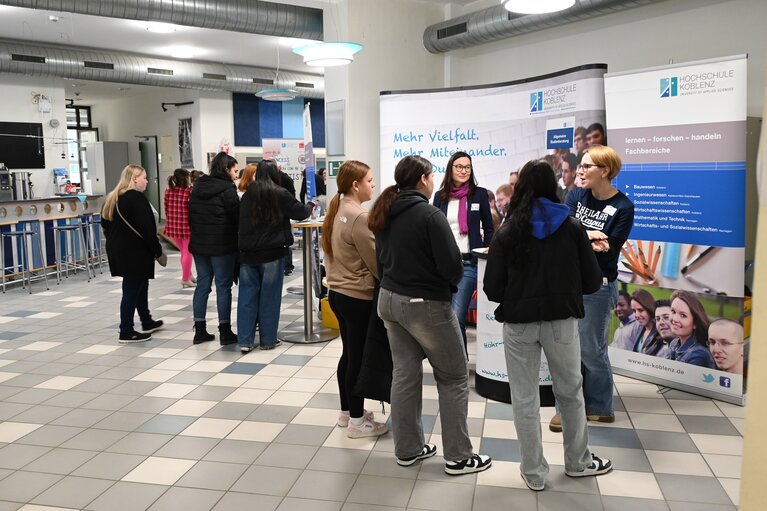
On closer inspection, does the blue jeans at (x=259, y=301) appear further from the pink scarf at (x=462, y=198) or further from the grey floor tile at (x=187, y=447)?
the grey floor tile at (x=187, y=447)

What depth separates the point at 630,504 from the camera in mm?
2791

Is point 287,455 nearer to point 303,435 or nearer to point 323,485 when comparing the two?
point 303,435

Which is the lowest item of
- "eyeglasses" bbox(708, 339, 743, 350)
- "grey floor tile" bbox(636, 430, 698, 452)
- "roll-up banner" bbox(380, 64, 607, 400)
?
"grey floor tile" bbox(636, 430, 698, 452)

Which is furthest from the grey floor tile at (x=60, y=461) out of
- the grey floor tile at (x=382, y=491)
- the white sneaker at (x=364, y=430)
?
the grey floor tile at (x=382, y=491)

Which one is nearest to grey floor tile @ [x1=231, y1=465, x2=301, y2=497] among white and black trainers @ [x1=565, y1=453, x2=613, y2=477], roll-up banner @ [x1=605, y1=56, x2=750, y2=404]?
white and black trainers @ [x1=565, y1=453, x2=613, y2=477]

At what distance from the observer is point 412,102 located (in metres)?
6.24

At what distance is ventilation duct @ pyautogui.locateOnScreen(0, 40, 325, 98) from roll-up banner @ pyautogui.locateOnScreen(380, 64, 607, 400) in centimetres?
583

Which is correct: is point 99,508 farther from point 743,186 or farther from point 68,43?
point 68,43

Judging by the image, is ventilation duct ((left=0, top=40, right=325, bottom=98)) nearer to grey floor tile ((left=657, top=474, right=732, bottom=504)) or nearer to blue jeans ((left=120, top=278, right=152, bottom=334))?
blue jeans ((left=120, top=278, right=152, bottom=334))

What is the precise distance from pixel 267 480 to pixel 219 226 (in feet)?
8.93

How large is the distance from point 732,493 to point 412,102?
4.39 m

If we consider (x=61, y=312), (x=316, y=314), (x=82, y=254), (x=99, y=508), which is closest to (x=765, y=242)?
(x=99, y=508)

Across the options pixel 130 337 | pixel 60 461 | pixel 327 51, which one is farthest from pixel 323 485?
pixel 327 51

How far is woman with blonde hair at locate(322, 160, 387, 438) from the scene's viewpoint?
3326 millimetres
